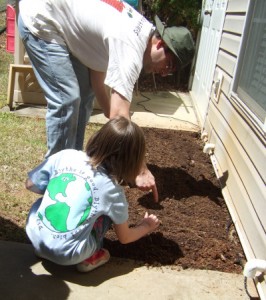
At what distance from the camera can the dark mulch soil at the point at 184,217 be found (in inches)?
92.5

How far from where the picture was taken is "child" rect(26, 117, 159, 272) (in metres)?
1.89

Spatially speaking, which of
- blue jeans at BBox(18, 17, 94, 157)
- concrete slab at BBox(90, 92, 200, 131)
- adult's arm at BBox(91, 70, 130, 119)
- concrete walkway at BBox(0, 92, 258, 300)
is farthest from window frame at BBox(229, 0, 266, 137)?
concrete slab at BBox(90, 92, 200, 131)

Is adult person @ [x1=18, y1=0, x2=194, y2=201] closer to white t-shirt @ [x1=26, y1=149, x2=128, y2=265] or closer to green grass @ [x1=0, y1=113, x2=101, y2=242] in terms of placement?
white t-shirt @ [x1=26, y1=149, x2=128, y2=265]

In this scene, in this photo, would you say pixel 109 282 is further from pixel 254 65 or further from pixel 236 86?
pixel 236 86

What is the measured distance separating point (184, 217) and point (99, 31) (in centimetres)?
145

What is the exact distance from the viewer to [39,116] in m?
4.80

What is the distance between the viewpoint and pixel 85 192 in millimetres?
1896

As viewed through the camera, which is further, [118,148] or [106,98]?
[106,98]

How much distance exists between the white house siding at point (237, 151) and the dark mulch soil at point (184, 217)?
0.35 ft

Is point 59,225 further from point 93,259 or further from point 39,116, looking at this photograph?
point 39,116

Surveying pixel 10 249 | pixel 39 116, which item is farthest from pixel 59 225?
pixel 39 116

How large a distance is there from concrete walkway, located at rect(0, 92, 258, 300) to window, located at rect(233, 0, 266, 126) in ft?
3.57

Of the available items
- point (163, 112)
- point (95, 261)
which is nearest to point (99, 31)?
point (95, 261)

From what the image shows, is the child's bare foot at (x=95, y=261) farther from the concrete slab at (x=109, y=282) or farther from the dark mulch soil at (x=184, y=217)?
the dark mulch soil at (x=184, y=217)
